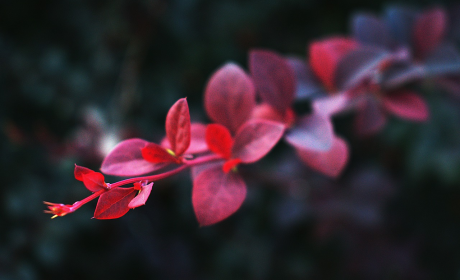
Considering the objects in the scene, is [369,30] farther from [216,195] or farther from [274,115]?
[216,195]

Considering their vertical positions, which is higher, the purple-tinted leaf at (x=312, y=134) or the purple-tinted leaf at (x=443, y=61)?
the purple-tinted leaf at (x=312, y=134)

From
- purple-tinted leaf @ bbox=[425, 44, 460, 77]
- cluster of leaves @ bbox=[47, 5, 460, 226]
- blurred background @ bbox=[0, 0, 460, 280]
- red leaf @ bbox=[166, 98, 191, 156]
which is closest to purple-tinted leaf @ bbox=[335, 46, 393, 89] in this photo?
cluster of leaves @ bbox=[47, 5, 460, 226]

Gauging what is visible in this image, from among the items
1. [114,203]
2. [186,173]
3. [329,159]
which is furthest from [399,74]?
[186,173]

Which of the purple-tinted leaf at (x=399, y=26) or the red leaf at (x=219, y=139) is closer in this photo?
the red leaf at (x=219, y=139)

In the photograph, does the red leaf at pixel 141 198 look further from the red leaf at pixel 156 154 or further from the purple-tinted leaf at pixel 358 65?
the purple-tinted leaf at pixel 358 65

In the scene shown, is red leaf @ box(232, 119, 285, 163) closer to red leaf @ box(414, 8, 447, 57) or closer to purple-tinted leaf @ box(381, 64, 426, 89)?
purple-tinted leaf @ box(381, 64, 426, 89)

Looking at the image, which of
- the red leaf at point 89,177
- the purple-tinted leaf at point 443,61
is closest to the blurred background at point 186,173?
the purple-tinted leaf at point 443,61

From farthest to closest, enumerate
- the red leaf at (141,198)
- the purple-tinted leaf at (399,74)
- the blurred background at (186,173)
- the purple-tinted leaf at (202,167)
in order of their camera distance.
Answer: the blurred background at (186,173) → the purple-tinted leaf at (399,74) → the purple-tinted leaf at (202,167) → the red leaf at (141,198)

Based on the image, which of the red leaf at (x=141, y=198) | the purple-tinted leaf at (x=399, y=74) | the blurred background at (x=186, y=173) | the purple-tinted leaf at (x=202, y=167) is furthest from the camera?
the blurred background at (x=186, y=173)
